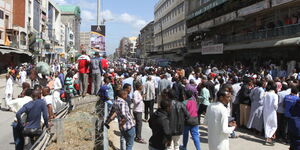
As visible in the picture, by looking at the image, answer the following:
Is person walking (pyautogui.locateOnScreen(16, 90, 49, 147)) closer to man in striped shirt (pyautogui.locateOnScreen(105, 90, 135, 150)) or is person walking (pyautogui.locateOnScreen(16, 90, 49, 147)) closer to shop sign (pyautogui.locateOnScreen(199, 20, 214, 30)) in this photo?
man in striped shirt (pyautogui.locateOnScreen(105, 90, 135, 150))

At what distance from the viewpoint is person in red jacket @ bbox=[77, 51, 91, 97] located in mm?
11404

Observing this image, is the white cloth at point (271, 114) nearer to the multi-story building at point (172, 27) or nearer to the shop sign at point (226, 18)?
the shop sign at point (226, 18)

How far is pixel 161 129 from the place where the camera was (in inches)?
195

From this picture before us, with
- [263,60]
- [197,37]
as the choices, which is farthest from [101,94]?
[197,37]

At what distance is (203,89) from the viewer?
33.5ft

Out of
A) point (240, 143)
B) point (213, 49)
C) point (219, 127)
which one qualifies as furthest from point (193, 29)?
point (219, 127)

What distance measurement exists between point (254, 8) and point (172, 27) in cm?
3988

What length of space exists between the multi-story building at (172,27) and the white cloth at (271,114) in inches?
1728

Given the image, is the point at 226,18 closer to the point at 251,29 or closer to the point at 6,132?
the point at 251,29

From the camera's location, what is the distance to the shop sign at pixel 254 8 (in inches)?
967

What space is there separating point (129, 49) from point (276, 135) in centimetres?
18955

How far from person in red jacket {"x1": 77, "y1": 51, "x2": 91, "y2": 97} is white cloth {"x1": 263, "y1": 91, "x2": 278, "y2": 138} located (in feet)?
20.9

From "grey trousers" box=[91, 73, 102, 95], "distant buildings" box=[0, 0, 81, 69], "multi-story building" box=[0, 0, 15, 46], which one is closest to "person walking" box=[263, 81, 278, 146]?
"grey trousers" box=[91, 73, 102, 95]

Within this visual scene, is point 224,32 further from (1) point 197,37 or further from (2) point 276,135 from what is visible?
(2) point 276,135
